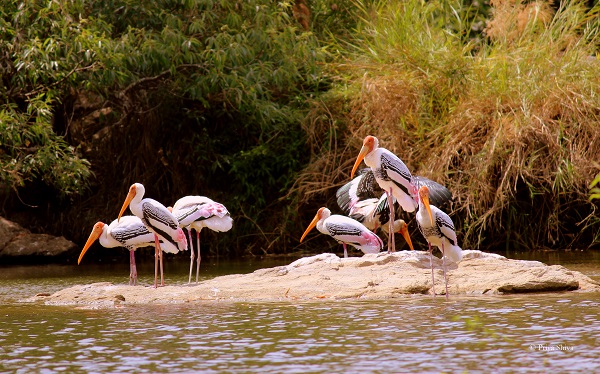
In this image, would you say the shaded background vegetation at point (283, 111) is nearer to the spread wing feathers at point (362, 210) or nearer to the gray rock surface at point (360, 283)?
the spread wing feathers at point (362, 210)

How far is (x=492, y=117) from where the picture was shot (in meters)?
13.5

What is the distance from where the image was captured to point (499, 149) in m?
13.1

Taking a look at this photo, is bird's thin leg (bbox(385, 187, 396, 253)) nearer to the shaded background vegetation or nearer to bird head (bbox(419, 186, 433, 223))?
bird head (bbox(419, 186, 433, 223))

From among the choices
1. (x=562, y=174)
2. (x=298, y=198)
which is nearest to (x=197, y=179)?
(x=298, y=198)

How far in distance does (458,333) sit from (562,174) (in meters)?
7.04

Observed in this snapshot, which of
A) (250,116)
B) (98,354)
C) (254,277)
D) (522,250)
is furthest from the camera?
A: (250,116)

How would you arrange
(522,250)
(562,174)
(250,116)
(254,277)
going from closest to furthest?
(254,277) < (562,174) < (522,250) < (250,116)

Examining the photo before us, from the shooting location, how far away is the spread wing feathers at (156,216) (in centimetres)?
963

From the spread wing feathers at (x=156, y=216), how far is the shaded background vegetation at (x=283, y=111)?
12.1ft

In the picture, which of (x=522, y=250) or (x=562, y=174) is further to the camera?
(x=522, y=250)

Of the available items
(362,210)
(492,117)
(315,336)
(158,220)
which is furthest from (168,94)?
(315,336)

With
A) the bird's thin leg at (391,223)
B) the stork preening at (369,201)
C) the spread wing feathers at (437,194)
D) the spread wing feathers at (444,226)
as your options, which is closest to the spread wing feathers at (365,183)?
the stork preening at (369,201)

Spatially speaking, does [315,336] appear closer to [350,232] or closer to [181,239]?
[181,239]

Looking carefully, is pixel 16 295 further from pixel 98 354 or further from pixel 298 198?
pixel 298 198
